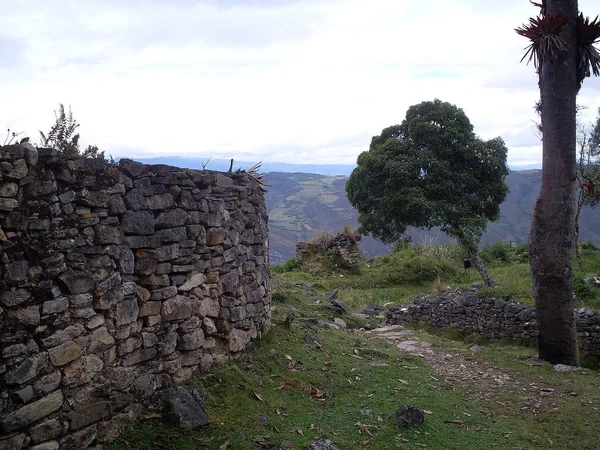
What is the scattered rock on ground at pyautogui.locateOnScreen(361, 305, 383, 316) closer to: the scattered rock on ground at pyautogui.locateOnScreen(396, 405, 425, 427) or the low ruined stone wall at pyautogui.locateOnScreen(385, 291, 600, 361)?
the low ruined stone wall at pyautogui.locateOnScreen(385, 291, 600, 361)

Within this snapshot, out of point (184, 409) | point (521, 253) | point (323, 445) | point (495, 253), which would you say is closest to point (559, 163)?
point (323, 445)

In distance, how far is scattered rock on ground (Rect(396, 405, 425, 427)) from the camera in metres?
6.21

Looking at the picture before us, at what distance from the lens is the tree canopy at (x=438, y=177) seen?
16312mm

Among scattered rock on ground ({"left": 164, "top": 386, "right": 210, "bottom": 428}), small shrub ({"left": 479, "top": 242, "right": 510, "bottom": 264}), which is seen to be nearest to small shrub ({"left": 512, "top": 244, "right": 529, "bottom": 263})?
small shrub ({"left": 479, "top": 242, "right": 510, "bottom": 264})

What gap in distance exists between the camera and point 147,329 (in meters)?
5.35

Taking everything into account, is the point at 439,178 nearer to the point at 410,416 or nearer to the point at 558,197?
the point at 558,197

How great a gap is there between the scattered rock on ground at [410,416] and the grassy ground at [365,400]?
85 millimetres

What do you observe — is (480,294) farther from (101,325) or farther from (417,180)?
(101,325)

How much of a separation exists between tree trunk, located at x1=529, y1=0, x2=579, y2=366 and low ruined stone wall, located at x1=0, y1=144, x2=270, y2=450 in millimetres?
6178

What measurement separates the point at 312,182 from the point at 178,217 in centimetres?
5992

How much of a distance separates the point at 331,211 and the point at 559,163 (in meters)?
40.4

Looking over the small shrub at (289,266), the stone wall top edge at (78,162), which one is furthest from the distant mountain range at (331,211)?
the stone wall top edge at (78,162)

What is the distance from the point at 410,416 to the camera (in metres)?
6.25

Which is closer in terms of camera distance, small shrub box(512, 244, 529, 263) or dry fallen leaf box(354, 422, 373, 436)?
dry fallen leaf box(354, 422, 373, 436)
